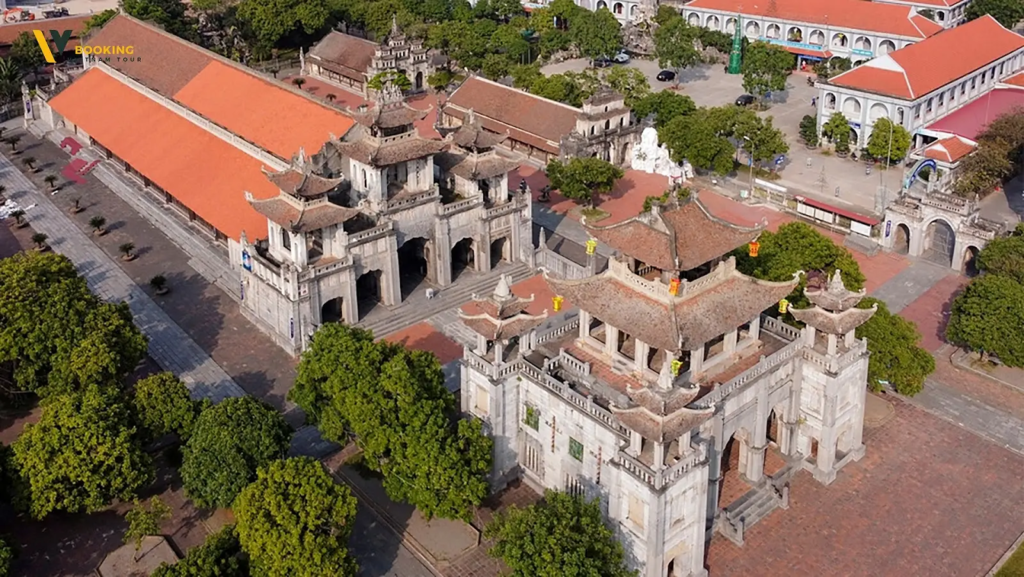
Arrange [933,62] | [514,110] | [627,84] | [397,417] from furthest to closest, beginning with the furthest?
[627,84] < [933,62] < [514,110] < [397,417]

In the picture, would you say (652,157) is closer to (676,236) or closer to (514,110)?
(514,110)

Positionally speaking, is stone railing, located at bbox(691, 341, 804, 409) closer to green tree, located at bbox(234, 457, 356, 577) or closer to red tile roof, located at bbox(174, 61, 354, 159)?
green tree, located at bbox(234, 457, 356, 577)

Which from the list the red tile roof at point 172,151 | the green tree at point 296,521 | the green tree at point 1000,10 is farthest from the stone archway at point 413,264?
the green tree at point 1000,10

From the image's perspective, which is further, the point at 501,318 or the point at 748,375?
the point at 501,318

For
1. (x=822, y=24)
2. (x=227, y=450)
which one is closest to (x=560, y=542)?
(x=227, y=450)

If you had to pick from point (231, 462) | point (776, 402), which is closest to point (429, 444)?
point (231, 462)

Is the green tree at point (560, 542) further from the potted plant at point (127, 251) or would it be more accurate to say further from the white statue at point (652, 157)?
the white statue at point (652, 157)

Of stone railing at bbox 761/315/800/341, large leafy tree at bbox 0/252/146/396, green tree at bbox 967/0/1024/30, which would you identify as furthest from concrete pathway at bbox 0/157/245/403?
green tree at bbox 967/0/1024/30
